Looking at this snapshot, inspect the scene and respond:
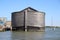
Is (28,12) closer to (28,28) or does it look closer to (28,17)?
(28,17)

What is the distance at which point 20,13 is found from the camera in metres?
55.2

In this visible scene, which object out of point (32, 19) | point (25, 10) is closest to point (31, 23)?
point (32, 19)

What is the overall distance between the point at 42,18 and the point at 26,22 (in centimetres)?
499

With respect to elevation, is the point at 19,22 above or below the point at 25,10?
below

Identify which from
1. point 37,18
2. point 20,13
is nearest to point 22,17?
point 20,13

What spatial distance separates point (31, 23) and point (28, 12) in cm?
347

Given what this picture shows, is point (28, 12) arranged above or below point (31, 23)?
above

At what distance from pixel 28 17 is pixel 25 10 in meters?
2.63

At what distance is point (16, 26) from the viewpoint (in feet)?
184

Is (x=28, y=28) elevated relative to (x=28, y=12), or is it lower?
lower

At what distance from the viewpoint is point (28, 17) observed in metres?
53.9

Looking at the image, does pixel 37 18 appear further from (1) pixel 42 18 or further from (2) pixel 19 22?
(2) pixel 19 22

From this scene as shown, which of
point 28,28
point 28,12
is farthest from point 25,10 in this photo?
point 28,28

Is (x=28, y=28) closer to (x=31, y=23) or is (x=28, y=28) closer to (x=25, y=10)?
(x=31, y=23)
